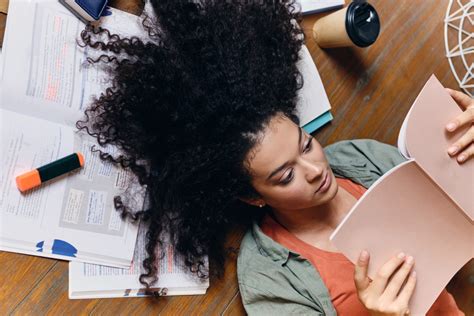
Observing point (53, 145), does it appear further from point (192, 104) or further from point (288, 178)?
point (288, 178)

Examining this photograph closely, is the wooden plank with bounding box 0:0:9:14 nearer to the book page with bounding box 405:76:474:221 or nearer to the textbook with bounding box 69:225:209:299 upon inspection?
the textbook with bounding box 69:225:209:299

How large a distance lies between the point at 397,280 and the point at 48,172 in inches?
28.0

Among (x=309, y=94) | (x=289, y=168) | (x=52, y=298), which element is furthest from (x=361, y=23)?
(x=52, y=298)

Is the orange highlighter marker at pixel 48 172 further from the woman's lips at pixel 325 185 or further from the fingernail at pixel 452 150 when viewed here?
the fingernail at pixel 452 150

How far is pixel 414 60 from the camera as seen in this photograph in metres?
1.25

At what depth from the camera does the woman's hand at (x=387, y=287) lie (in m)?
0.84

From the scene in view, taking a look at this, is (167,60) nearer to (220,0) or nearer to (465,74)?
(220,0)

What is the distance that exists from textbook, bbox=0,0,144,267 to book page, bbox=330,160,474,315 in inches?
19.5

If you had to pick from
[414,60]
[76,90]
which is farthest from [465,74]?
[76,90]

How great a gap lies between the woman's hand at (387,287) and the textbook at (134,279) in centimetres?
37

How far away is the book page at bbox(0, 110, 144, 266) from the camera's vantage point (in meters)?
0.85

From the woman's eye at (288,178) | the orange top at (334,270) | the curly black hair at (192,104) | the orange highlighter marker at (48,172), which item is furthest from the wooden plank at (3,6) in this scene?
the orange top at (334,270)

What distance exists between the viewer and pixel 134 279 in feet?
3.17

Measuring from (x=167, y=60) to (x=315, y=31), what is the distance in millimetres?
460
